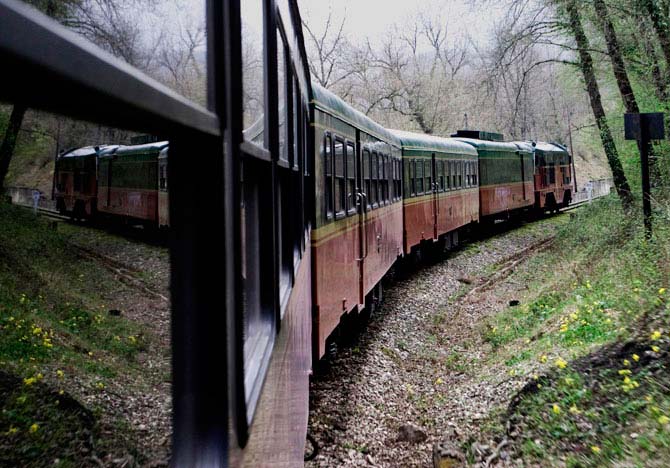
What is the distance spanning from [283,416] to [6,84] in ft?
7.99

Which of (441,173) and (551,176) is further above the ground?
(551,176)

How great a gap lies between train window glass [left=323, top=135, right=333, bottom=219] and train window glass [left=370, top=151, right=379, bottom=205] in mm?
2643

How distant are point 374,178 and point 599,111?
10.8 m

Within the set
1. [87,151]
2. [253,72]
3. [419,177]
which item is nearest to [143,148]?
[87,151]

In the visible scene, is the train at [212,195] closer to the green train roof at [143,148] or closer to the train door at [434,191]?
the green train roof at [143,148]

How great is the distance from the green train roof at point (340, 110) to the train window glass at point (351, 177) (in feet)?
0.94

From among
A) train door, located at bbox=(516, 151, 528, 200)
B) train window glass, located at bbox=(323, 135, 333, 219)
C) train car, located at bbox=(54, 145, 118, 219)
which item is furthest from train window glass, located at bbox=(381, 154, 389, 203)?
train door, located at bbox=(516, 151, 528, 200)

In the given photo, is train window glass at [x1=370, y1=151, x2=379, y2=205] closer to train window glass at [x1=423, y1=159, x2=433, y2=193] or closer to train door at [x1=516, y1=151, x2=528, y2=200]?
train window glass at [x1=423, y1=159, x2=433, y2=193]

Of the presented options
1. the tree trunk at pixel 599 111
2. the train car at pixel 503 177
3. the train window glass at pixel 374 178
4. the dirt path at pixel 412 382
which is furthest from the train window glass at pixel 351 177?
the train car at pixel 503 177

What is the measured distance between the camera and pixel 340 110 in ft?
24.2

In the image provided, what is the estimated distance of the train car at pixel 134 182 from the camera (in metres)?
0.97

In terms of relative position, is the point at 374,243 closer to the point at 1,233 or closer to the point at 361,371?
the point at 361,371

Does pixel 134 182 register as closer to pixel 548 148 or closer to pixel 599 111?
pixel 599 111

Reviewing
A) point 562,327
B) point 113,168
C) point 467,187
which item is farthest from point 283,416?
point 467,187
